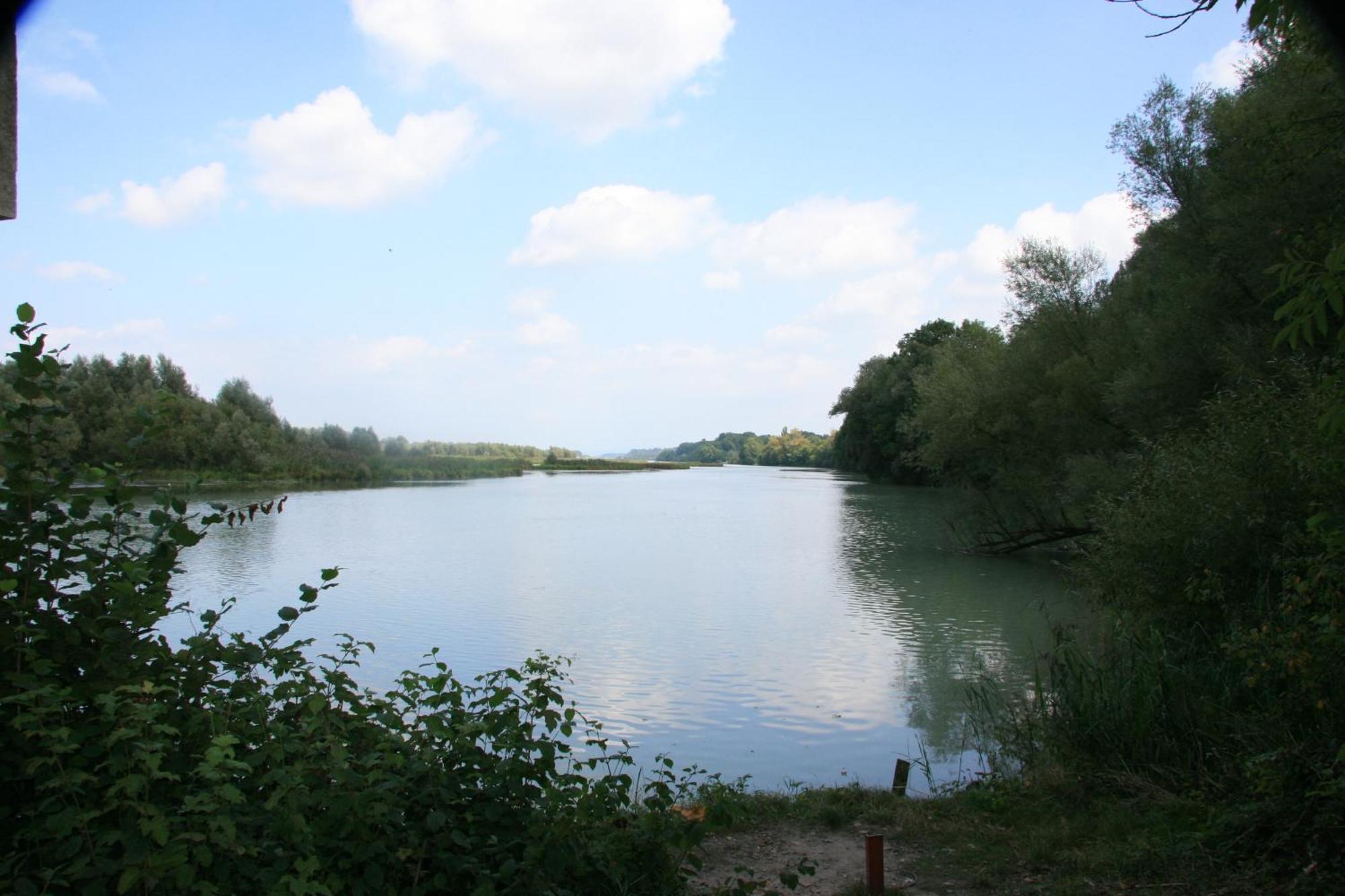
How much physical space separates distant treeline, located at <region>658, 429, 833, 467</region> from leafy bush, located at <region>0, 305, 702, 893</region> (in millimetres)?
100887

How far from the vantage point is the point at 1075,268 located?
2377cm

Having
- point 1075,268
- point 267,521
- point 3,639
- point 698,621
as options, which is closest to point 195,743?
point 3,639

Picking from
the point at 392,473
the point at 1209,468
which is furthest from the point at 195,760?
the point at 392,473

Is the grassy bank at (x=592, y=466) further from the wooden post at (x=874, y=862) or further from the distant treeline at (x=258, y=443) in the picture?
the wooden post at (x=874, y=862)

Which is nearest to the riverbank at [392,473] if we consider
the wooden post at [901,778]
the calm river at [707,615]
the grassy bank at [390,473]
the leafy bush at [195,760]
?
the grassy bank at [390,473]

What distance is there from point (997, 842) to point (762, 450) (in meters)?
149

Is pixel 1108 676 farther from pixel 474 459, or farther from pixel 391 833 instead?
pixel 474 459

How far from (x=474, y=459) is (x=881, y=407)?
110 feet

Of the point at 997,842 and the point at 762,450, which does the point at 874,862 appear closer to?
the point at 997,842

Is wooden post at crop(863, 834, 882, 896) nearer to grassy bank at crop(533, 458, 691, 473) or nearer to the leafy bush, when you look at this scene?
the leafy bush

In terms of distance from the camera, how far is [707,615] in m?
15.1

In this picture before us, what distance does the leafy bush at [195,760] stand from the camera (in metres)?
2.51

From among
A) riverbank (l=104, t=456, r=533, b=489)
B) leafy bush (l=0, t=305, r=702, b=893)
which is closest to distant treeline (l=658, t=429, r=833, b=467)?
riverbank (l=104, t=456, r=533, b=489)

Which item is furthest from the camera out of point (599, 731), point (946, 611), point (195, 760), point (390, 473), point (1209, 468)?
point (390, 473)
